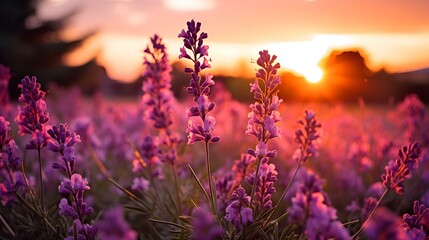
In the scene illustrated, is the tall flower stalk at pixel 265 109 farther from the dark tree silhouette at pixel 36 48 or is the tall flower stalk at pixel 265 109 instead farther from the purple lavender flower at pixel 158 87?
the dark tree silhouette at pixel 36 48

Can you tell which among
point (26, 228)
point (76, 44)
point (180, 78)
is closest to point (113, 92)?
point (180, 78)

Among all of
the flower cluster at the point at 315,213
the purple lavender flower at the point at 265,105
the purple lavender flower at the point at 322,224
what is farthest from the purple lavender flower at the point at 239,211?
the purple lavender flower at the point at 322,224

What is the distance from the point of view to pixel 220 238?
2.26 meters

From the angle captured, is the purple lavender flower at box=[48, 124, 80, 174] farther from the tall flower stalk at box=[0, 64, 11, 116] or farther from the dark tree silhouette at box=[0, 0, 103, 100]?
the dark tree silhouette at box=[0, 0, 103, 100]

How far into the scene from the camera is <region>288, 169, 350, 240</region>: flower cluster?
143 cm

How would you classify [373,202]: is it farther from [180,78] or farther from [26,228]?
[180,78]

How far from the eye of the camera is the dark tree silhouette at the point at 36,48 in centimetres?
2383

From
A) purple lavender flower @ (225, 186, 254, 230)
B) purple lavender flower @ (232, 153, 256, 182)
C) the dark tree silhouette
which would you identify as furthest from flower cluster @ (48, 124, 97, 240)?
the dark tree silhouette

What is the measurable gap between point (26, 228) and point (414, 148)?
2.34m

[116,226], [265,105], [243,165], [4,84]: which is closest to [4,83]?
[4,84]

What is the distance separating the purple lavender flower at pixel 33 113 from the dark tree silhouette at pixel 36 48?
74.2 ft

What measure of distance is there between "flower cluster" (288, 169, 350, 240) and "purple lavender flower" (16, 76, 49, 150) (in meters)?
1.36

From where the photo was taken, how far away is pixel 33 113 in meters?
2.32

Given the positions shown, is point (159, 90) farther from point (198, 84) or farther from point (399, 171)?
point (399, 171)
